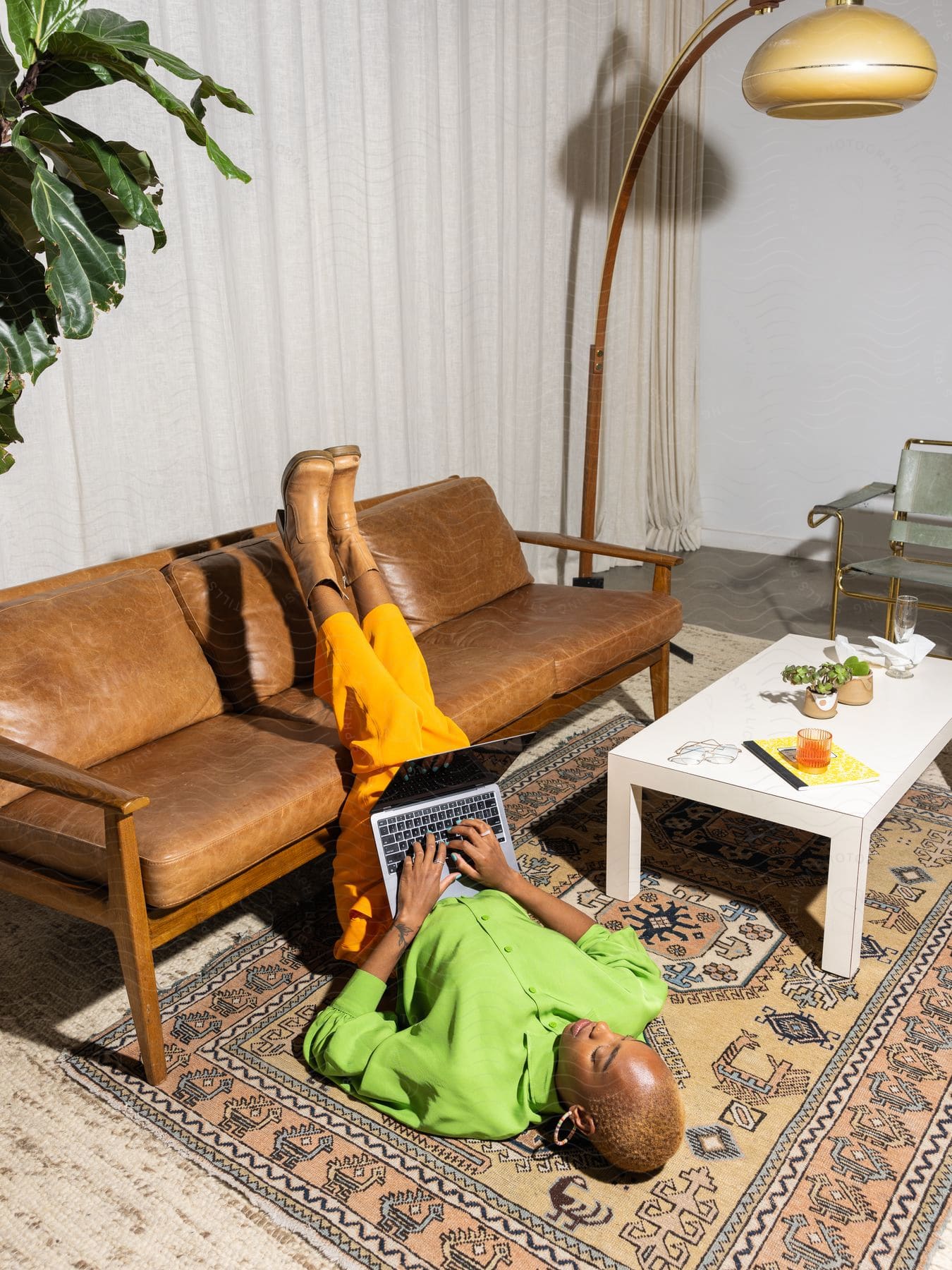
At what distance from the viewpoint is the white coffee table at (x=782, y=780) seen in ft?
6.57

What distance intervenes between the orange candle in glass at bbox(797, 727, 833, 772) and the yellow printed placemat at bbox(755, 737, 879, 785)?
0.04 ft

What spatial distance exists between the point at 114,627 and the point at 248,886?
62 cm

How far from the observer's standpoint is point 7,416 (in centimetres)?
169

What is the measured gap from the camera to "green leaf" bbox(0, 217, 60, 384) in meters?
1.58

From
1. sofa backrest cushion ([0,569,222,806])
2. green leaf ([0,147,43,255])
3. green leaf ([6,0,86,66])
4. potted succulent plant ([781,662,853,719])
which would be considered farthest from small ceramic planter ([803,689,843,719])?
green leaf ([6,0,86,66])

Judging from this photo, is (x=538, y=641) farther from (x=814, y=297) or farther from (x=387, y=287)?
(x=814, y=297)

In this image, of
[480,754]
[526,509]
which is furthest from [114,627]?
[526,509]

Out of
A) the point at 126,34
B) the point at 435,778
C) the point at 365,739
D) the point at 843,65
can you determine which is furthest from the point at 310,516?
the point at 843,65

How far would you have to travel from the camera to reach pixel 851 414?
4406 millimetres

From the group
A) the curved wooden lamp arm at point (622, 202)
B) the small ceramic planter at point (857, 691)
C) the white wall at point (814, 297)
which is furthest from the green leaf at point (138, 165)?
the white wall at point (814, 297)

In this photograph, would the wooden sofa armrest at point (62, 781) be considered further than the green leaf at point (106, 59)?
Yes

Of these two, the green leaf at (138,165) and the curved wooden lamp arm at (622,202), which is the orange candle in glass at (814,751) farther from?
the curved wooden lamp arm at (622,202)

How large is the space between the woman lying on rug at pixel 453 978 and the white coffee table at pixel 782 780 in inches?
14.6

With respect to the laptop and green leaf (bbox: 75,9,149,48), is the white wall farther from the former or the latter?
green leaf (bbox: 75,9,149,48)
